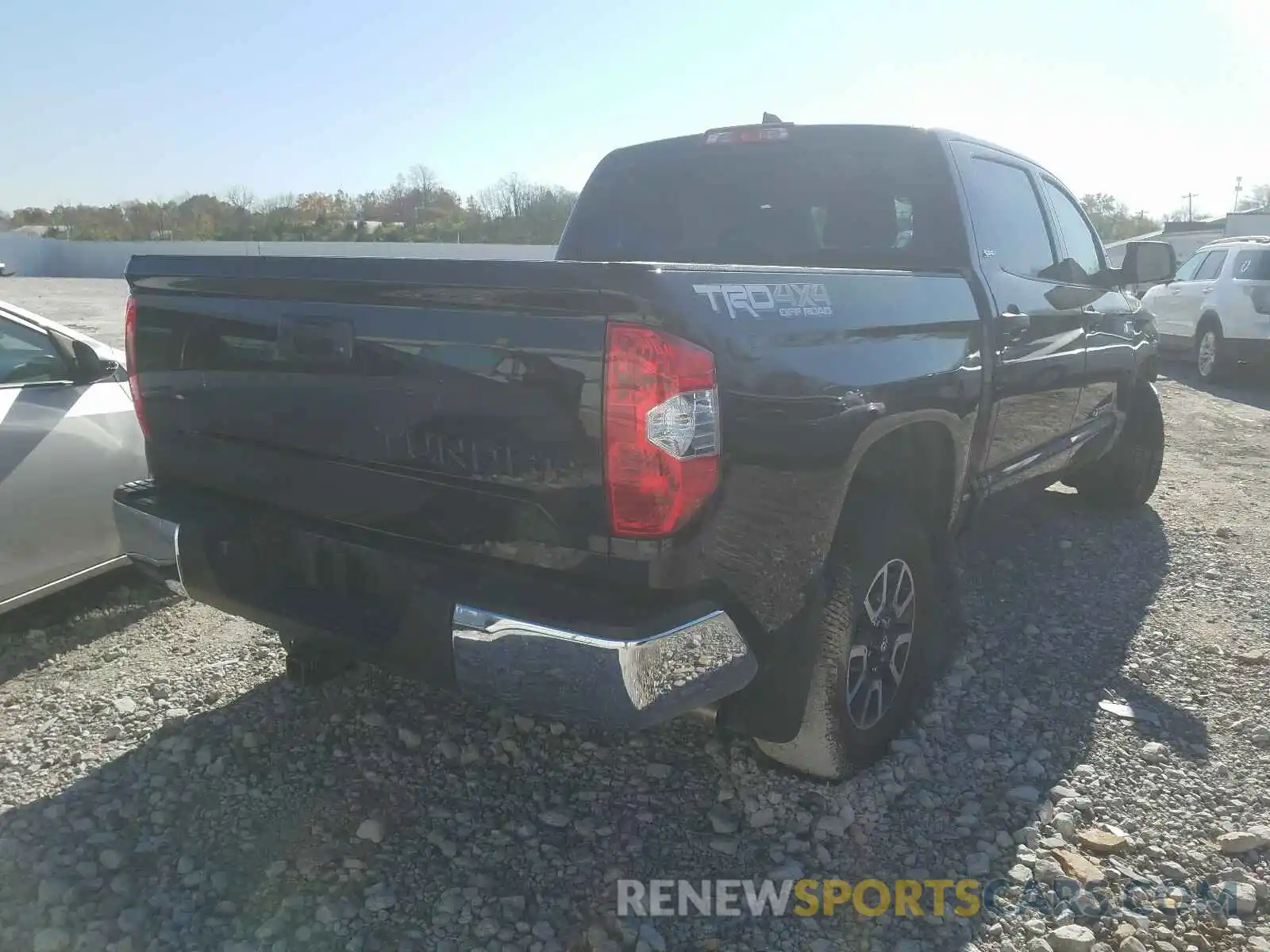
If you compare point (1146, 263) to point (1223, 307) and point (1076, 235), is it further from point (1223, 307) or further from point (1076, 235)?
point (1223, 307)

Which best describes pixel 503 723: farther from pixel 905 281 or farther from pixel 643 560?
pixel 905 281

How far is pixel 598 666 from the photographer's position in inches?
75.2

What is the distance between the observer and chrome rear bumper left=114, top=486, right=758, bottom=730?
192 cm

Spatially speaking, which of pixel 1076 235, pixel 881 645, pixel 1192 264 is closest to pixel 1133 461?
pixel 1076 235

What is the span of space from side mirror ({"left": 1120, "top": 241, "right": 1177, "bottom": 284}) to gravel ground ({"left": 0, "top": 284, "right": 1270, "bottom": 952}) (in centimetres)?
192

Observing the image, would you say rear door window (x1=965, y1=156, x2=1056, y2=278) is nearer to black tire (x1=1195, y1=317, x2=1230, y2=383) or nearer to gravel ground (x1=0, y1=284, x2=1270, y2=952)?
gravel ground (x1=0, y1=284, x2=1270, y2=952)

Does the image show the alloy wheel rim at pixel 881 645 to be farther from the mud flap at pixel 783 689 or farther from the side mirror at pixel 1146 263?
the side mirror at pixel 1146 263

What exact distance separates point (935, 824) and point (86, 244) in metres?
56.7

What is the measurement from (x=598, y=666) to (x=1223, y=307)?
40.5 ft

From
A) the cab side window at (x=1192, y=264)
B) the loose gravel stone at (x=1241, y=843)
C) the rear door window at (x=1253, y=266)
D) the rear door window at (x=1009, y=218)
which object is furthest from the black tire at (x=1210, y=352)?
the loose gravel stone at (x=1241, y=843)

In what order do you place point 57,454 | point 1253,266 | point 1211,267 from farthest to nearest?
1. point 1211,267
2. point 1253,266
3. point 57,454

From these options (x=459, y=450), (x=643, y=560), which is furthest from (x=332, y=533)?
(x=643, y=560)

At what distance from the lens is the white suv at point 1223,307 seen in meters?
11.3

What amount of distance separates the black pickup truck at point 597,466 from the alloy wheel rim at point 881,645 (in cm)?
1
